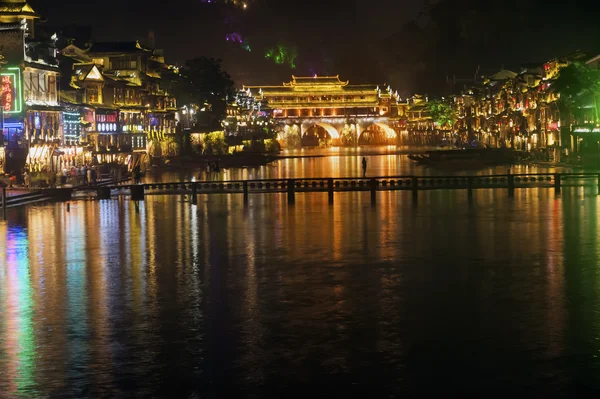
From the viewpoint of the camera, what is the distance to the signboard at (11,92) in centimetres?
6150

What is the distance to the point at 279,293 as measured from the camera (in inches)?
843

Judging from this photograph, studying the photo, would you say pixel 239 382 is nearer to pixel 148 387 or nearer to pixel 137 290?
pixel 148 387

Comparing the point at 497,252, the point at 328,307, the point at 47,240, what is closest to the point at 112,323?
the point at 328,307

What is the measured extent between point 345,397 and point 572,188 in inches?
1787

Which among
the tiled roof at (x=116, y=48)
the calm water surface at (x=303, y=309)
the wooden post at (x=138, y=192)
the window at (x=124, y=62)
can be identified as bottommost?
the calm water surface at (x=303, y=309)

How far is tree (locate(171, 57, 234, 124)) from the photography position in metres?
129

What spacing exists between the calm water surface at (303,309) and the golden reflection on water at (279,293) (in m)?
0.06

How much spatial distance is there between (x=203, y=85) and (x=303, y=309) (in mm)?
115444

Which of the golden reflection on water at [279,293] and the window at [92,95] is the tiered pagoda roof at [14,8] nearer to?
the window at [92,95]

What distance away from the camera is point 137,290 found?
22.1 metres

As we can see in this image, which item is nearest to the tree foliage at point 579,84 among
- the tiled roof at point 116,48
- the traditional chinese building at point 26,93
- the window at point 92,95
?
the window at point 92,95

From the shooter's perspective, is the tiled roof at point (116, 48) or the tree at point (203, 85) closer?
the tiled roof at point (116, 48)

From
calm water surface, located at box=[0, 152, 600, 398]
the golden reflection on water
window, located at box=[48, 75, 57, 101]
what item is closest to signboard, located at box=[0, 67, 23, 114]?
window, located at box=[48, 75, 57, 101]

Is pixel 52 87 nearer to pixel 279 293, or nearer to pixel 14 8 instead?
pixel 14 8
